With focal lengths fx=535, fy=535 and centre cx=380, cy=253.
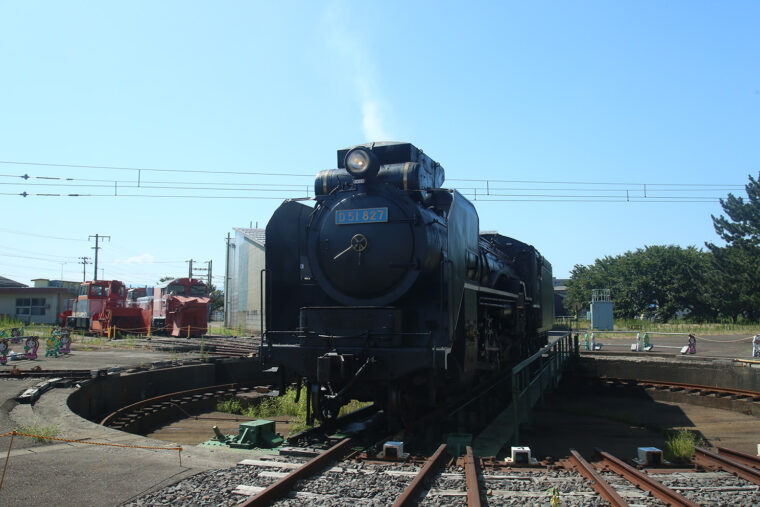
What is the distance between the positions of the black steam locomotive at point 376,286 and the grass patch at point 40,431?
254cm

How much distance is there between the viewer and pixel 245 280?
38.2 metres

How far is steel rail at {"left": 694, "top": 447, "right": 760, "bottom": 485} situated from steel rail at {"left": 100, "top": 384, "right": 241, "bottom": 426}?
25.8 feet

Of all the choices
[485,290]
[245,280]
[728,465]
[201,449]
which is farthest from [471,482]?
[245,280]

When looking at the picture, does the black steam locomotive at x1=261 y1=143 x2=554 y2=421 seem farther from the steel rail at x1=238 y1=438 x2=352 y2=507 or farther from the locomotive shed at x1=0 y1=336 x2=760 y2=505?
the locomotive shed at x1=0 y1=336 x2=760 y2=505

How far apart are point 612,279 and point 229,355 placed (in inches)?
1928

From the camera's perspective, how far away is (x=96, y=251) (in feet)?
213

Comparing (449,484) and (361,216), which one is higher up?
(361,216)

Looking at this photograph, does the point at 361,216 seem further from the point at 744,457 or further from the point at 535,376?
the point at 535,376

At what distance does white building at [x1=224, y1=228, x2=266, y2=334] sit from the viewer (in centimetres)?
3559

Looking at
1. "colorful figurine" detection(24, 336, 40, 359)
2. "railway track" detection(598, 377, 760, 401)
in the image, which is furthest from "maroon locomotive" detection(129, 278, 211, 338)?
"railway track" detection(598, 377, 760, 401)

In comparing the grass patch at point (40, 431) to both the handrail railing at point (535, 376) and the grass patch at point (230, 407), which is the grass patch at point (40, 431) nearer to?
the grass patch at point (230, 407)

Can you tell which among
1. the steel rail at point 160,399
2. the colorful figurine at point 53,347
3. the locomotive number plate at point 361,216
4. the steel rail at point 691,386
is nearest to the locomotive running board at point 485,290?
the locomotive number plate at point 361,216

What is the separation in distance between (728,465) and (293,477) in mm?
4129

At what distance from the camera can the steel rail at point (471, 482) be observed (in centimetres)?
399
